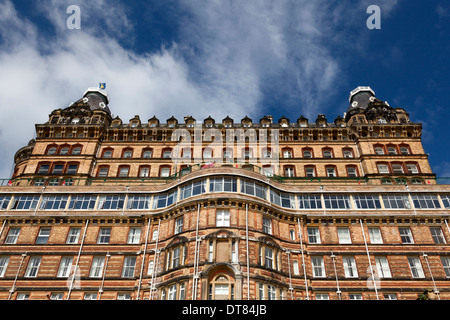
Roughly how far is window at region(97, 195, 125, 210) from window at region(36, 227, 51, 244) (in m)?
5.85

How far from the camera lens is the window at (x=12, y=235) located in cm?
4044

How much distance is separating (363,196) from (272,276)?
15588 mm

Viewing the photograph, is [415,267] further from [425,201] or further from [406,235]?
[425,201]

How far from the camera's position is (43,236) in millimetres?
40750

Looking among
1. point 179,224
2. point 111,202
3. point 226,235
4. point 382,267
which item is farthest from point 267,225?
point 111,202

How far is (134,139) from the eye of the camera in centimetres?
5716

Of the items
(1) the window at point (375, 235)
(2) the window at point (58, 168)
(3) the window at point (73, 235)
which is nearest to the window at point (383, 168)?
(1) the window at point (375, 235)

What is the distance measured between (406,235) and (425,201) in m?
5.14

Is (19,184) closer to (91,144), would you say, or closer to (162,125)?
(91,144)

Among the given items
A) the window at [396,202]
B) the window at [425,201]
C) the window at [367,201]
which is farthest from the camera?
the window at [367,201]

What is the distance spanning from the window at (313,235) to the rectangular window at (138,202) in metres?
18.2

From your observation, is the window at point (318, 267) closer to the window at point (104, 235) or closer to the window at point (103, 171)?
the window at point (104, 235)

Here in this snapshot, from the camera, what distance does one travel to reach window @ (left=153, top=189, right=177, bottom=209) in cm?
4130
